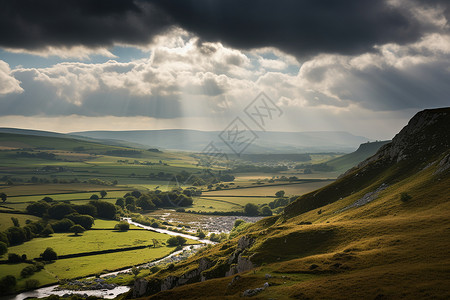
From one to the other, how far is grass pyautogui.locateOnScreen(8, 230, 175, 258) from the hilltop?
74079 millimetres

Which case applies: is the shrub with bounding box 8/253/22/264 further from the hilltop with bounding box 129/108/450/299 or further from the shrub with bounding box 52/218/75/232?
the hilltop with bounding box 129/108/450/299

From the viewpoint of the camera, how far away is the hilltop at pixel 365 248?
3925cm

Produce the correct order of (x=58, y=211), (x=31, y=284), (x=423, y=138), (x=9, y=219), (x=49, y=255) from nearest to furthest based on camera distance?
(x=423, y=138) → (x=31, y=284) → (x=49, y=255) → (x=9, y=219) → (x=58, y=211)

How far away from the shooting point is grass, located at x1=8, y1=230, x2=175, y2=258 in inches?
5576

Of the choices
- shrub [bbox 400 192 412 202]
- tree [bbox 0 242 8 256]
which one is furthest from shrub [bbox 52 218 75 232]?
shrub [bbox 400 192 412 202]

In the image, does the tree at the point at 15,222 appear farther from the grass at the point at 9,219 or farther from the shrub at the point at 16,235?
the shrub at the point at 16,235

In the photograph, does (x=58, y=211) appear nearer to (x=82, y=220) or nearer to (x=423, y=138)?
(x=82, y=220)

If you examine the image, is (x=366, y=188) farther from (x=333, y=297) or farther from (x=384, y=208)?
(x=333, y=297)

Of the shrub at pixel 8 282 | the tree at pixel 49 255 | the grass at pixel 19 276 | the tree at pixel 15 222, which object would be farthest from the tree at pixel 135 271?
the tree at pixel 15 222

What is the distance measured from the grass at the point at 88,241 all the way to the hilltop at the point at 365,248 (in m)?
74.1

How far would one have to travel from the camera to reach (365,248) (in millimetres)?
51312

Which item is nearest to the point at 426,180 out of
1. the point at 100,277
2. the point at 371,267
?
the point at 371,267

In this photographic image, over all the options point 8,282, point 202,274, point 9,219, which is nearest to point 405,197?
point 202,274

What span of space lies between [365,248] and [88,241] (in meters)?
145
